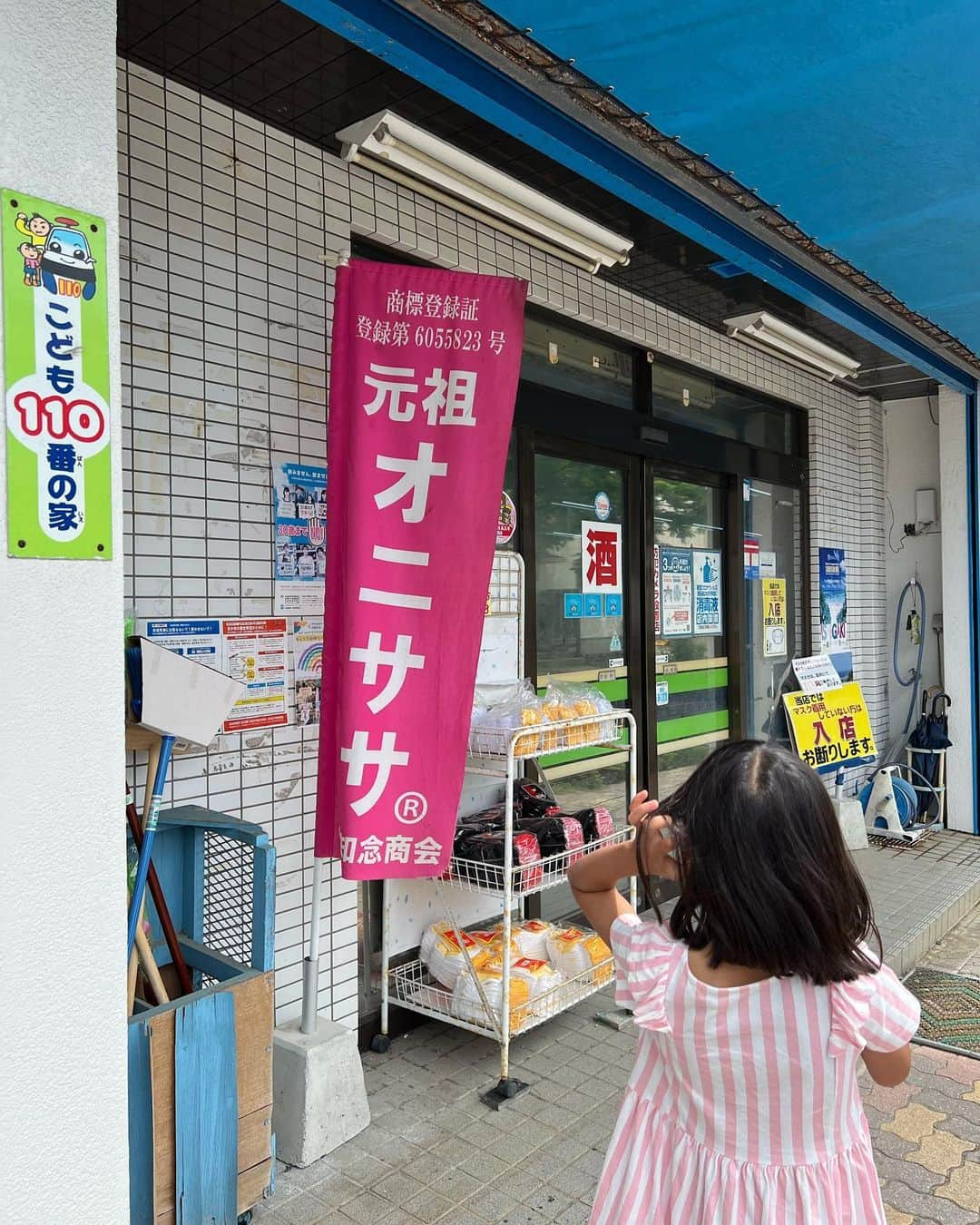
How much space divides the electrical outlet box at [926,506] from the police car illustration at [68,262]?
24.0ft

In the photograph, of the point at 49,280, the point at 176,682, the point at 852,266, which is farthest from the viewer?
the point at 852,266

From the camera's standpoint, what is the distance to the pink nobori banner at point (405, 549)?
2771 millimetres

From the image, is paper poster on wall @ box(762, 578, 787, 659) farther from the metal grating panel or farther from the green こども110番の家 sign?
the green こども110番の家 sign

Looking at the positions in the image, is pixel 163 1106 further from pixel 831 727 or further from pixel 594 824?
pixel 831 727

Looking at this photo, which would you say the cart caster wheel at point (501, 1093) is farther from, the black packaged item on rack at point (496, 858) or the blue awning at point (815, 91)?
the blue awning at point (815, 91)

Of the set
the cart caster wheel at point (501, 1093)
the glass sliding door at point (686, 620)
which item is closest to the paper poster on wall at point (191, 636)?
the cart caster wheel at point (501, 1093)

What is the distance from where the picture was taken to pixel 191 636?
3008mm

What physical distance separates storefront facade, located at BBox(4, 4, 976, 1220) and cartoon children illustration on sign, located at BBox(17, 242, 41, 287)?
0.11 meters

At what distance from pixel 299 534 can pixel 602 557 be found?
2084 mm

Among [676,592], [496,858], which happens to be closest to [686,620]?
[676,592]

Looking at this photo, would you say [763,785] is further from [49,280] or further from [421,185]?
[421,185]

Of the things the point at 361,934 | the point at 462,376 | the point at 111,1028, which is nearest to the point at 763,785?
the point at 111,1028

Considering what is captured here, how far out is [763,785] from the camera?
133 cm

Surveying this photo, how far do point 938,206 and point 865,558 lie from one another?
434 centimetres
